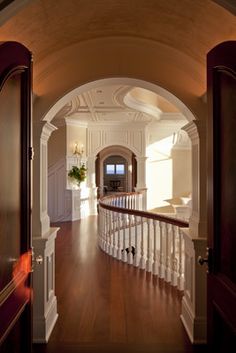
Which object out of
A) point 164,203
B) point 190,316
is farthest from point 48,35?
point 164,203

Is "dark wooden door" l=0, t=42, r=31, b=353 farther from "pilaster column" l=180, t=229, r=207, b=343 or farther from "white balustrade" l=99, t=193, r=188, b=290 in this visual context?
"white balustrade" l=99, t=193, r=188, b=290

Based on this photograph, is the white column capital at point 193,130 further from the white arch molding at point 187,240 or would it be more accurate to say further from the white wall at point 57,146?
the white wall at point 57,146

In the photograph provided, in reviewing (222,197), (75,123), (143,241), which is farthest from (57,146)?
(222,197)

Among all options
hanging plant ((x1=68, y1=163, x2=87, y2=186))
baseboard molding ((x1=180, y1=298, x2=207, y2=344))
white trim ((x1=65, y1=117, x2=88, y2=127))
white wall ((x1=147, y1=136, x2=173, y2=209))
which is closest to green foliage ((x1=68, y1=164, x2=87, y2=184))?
hanging plant ((x1=68, y1=163, x2=87, y2=186))

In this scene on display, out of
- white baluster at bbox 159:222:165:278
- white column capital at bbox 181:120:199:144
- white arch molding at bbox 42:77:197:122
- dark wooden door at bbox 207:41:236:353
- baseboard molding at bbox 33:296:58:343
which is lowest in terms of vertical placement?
baseboard molding at bbox 33:296:58:343

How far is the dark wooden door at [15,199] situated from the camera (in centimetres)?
151

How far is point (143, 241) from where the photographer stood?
506cm

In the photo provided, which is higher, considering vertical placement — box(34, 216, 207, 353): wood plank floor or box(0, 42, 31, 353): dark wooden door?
box(0, 42, 31, 353): dark wooden door

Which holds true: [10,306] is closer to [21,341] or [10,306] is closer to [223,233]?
[21,341]

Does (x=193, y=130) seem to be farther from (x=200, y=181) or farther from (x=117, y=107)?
(x=117, y=107)

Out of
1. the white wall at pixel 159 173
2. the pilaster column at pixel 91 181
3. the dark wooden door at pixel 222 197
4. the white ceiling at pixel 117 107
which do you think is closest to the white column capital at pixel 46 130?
the dark wooden door at pixel 222 197

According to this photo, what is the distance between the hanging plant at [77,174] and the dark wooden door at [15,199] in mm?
8307

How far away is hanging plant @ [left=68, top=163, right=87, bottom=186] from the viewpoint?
10.1m

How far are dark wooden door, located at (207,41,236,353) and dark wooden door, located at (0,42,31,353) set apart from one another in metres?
1.10
